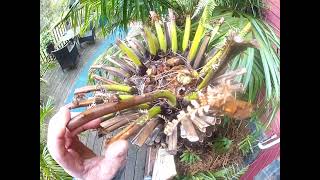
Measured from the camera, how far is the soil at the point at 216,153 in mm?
2682

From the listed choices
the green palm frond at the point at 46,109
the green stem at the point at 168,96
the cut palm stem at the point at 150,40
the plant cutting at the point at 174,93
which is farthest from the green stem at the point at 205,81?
the green palm frond at the point at 46,109

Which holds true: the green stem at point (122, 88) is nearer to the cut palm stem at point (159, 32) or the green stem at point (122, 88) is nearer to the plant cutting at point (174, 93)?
the plant cutting at point (174, 93)

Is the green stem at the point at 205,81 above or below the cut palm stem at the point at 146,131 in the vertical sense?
above

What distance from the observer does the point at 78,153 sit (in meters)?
2.68

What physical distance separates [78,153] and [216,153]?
52 centimetres

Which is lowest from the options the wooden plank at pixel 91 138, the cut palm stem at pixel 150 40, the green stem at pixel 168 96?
the wooden plank at pixel 91 138

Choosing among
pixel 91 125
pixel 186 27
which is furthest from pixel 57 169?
pixel 186 27

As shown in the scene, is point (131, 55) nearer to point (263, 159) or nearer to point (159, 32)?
point (159, 32)

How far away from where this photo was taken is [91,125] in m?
2.66

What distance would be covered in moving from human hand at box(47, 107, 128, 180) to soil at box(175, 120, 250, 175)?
23 cm

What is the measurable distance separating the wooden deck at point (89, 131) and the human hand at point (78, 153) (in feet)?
0.07

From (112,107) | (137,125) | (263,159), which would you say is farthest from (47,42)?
(263,159)

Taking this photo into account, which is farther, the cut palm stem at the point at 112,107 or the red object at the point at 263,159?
the red object at the point at 263,159
